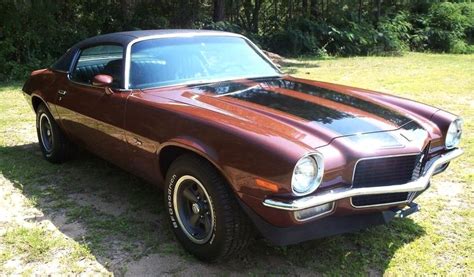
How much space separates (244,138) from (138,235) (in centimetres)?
131

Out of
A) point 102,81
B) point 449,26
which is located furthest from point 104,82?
point 449,26

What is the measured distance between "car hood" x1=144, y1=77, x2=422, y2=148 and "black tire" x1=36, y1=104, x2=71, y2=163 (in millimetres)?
1915

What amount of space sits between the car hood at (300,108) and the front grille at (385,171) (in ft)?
A: 0.73

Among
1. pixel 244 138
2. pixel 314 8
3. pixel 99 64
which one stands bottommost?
pixel 244 138

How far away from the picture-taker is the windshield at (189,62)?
404 cm

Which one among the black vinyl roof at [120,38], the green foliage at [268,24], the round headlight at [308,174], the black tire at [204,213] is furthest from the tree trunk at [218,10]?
the round headlight at [308,174]

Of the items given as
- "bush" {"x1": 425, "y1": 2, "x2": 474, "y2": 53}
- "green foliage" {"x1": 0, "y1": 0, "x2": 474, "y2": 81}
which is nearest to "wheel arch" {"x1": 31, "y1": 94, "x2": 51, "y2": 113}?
"green foliage" {"x1": 0, "y1": 0, "x2": 474, "y2": 81}

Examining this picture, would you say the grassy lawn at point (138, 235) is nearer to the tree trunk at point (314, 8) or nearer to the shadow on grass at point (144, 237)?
the shadow on grass at point (144, 237)

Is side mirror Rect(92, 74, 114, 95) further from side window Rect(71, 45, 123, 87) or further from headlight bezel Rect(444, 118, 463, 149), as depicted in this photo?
headlight bezel Rect(444, 118, 463, 149)

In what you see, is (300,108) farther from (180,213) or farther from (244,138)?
(180,213)

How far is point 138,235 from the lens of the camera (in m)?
3.66

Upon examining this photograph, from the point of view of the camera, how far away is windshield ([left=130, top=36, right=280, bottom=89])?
13.3 feet

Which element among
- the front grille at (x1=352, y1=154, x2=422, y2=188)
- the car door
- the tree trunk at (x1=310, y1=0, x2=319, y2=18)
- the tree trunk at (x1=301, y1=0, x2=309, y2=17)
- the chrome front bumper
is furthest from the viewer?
the tree trunk at (x1=301, y1=0, x2=309, y2=17)

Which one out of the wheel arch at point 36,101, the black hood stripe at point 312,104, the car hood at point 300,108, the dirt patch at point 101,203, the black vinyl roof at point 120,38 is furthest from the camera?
the wheel arch at point 36,101
